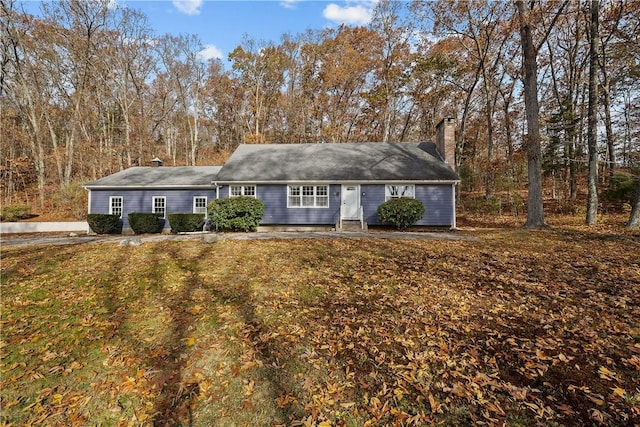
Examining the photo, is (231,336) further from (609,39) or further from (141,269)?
(609,39)

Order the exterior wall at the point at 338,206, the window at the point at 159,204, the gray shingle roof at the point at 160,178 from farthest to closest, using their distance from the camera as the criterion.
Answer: the window at the point at 159,204, the gray shingle roof at the point at 160,178, the exterior wall at the point at 338,206

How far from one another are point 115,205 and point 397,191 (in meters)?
16.5

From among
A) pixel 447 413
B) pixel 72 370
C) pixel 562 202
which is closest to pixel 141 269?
pixel 72 370

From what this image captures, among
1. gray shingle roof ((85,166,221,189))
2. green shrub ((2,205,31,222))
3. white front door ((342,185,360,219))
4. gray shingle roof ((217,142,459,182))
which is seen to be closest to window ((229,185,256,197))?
gray shingle roof ((217,142,459,182))

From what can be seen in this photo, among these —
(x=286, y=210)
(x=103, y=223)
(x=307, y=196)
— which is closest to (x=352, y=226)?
(x=307, y=196)

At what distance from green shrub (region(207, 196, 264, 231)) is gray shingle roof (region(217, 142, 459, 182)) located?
198cm

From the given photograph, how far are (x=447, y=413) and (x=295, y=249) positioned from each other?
650cm

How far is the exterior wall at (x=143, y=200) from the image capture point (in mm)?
17781

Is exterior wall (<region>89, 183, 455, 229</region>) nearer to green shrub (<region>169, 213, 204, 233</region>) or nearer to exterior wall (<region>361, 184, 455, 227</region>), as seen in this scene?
exterior wall (<region>361, 184, 455, 227</region>)

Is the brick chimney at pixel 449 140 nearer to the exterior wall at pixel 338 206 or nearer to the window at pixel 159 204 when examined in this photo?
the exterior wall at pixel 338 206

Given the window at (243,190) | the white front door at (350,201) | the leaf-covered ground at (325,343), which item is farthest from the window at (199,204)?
the leaf-covered ground at (325,343)

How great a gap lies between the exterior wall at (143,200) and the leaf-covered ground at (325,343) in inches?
422

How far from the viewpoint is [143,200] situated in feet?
58.7

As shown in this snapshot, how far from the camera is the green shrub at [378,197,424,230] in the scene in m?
14.8
